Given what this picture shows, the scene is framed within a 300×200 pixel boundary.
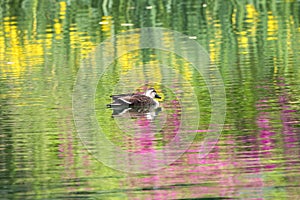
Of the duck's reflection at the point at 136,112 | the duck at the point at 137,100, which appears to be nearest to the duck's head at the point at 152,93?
the duck at the point at 137,100

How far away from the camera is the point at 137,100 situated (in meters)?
9.92

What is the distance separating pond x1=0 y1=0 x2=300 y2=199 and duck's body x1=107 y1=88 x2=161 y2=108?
0.04m

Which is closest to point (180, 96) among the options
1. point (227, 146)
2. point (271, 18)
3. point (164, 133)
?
point (164, 133)

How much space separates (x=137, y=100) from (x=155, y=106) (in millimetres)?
301

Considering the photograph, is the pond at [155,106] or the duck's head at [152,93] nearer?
the pond at [155,106]

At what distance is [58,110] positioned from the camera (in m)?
9.31

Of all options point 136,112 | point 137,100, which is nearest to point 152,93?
point 137,100

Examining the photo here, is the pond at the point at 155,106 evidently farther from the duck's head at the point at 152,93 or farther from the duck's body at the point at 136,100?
the duck's head at the point at 152,93

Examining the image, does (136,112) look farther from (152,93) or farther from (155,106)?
(152,93)

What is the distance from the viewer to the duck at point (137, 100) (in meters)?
9.65

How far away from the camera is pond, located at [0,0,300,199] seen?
6.80 m

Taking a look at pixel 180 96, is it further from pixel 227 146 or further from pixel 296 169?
pixel 296 169

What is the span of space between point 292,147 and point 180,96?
2.49 m

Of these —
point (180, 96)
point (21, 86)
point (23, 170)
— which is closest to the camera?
point (23, 170)
